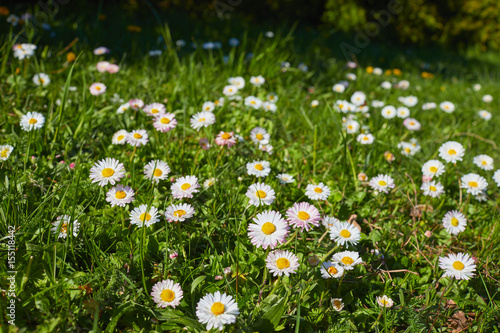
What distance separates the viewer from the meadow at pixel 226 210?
1340 millimetres

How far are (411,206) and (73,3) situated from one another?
4681 mm

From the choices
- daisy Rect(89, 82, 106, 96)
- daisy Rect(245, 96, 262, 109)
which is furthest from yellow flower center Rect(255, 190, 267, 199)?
daisy Rect(89, 82, 106, 96)

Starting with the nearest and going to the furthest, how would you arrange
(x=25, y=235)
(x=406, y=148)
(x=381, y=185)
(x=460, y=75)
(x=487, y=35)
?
(x=25, y=235), (x=381, y=185), (x=406, y=148), (x=460, y=75), (x=487, y=35)

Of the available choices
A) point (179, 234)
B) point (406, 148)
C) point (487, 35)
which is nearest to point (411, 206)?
point (406, 148)

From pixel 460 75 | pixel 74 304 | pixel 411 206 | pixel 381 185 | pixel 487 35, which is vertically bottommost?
pixel 487 35

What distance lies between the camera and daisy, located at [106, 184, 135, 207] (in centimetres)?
155

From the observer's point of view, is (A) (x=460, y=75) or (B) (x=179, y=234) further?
(A) (x=460, y=75)

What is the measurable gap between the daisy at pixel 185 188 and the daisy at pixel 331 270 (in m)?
0.62

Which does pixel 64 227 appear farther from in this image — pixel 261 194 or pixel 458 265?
pixel 458 265

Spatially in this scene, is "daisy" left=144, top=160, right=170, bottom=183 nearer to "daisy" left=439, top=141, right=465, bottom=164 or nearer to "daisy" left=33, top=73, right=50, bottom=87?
"daisy" left=33, top=73, right=50, bottom=87

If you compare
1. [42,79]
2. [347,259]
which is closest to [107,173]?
[347,259]

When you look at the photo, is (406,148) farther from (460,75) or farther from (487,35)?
(487,35)

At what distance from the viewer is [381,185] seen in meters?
1.96

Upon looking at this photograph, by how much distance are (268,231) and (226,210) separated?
0.42 m
